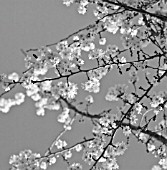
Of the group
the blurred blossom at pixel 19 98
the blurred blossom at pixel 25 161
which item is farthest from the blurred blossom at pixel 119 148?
the blurred blossom at pixel 19 98

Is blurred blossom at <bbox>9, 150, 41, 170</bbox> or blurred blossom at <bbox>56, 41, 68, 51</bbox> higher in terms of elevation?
blurred blossom at <bbox>56, 41, 68, 51</bbox>

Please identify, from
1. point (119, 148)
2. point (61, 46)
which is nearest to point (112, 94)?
point (119, 148)

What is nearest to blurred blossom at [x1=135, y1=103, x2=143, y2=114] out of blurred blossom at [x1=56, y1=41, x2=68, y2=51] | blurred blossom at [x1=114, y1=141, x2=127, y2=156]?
blurred blossom at [x1=114, y1=141, x2=127, y2=156]

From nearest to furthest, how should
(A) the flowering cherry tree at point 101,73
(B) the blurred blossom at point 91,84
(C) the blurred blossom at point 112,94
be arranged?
1. (A) the flowering cherry tree at point 101,73
2. (B) the blurred blossom at point 91,84
3. (C) the blurred blossom at point 112,94

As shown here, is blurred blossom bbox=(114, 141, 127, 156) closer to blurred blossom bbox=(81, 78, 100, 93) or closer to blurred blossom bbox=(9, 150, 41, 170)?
blurred blossom bbox=(81, 78, 100, 93)

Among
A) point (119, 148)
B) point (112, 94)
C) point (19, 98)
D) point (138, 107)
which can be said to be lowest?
point (119, 148)

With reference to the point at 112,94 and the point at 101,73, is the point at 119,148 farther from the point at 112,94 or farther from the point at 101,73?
the point at 101,73

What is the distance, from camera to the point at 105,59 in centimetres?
360

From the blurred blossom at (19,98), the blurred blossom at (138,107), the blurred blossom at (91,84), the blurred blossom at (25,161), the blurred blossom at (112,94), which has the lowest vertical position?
the blurred blossom at (138,107)

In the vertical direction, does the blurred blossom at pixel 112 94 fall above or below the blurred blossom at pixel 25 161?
above

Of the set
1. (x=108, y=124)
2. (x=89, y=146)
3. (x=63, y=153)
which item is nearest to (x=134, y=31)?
(x=108, y=124)

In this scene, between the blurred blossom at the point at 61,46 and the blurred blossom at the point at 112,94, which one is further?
the blurred blossom at the point at 112,94

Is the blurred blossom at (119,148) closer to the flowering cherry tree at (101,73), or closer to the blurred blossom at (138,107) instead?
the flowering cherry tree at (101,73)

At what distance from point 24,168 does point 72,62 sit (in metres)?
1.14
